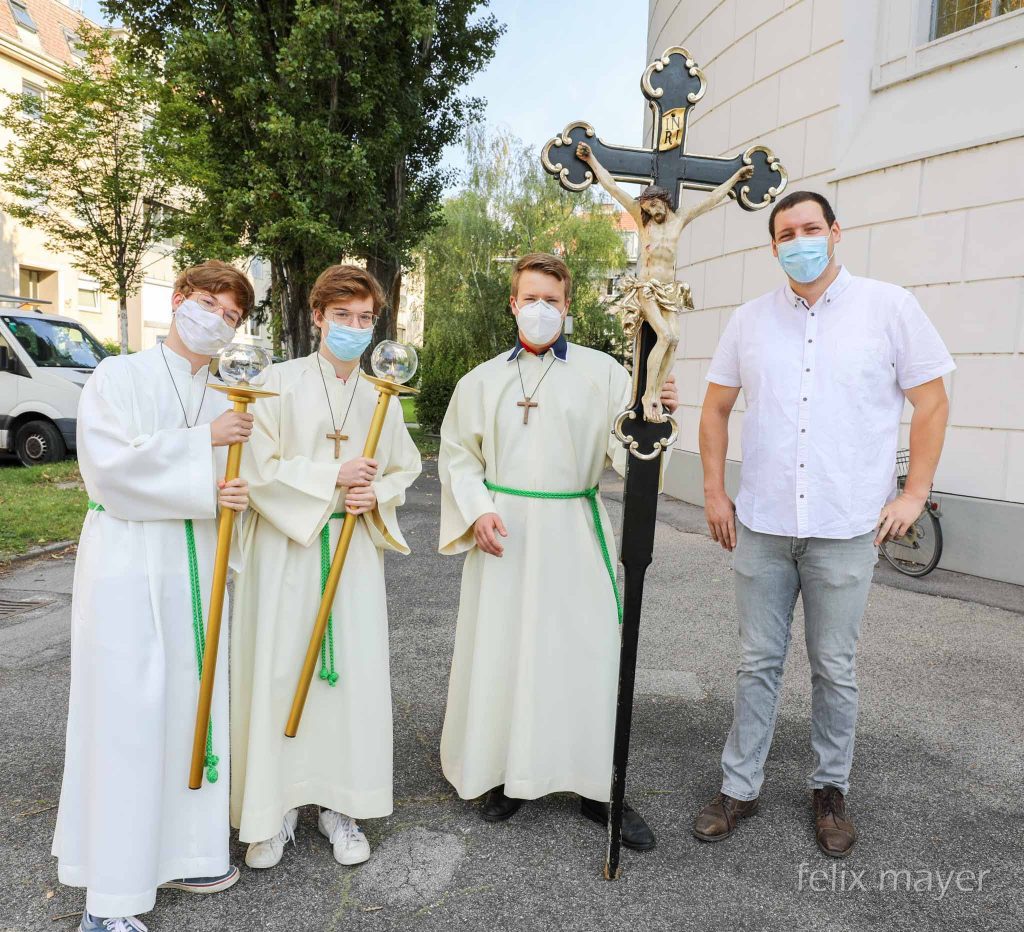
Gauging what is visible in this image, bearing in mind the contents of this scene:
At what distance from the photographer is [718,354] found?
3.12m

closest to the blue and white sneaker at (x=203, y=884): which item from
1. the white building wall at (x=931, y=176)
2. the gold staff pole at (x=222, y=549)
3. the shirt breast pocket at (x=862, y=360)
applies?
the gold staff pole at (x=222, y=549)

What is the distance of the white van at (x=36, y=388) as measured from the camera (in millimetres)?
11055

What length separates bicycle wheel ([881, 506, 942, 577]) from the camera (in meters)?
6.53

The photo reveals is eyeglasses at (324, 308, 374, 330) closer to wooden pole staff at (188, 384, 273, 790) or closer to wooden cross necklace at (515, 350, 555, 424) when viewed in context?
wooden pole staff at (188, 384, 273, 790)

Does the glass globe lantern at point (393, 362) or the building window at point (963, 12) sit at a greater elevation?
the building window at point (963, 12)

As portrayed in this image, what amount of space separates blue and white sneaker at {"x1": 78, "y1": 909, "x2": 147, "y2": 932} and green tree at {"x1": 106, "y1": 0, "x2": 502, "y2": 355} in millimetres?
10718

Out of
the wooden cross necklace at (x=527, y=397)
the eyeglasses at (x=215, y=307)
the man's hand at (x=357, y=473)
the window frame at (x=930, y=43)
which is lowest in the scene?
the man's hand at (x=357, y=473)

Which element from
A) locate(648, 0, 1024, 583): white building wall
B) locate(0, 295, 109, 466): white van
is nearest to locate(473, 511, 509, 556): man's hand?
locate(648, 0, 1024, 583): white building wall

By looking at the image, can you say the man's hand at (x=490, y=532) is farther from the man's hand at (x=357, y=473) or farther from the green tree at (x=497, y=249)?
the green tree at (x=497, y=249)

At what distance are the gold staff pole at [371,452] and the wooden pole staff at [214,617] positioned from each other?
0.99 ft

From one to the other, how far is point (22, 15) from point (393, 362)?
33265 mm

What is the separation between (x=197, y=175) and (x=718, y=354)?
11854 millimetres

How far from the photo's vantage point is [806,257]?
2.76 meters

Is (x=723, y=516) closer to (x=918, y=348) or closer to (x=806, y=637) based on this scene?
(x=806, y=637)
